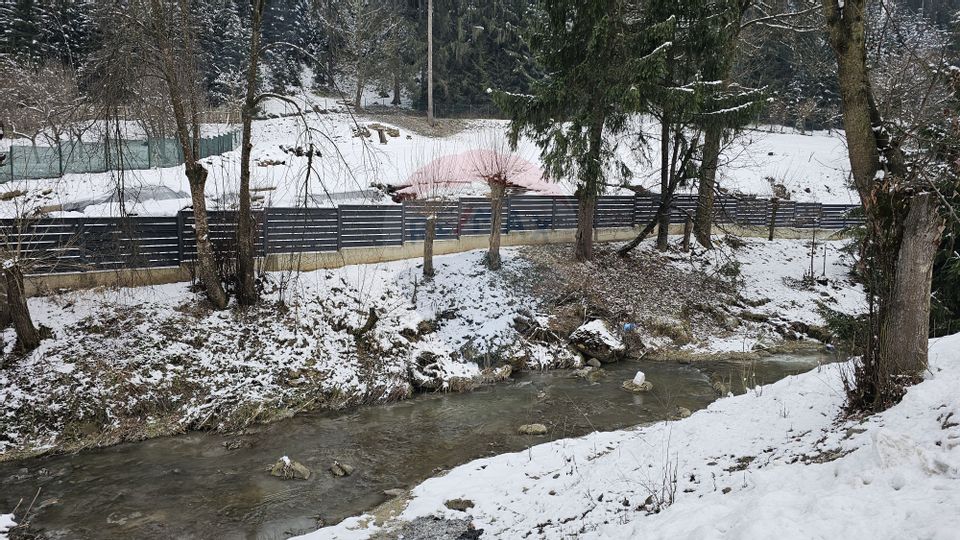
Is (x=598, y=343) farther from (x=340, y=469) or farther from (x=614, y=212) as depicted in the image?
(x=614, y=212)

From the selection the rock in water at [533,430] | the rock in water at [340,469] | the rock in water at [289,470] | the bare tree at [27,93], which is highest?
the bare tree at [27,93]

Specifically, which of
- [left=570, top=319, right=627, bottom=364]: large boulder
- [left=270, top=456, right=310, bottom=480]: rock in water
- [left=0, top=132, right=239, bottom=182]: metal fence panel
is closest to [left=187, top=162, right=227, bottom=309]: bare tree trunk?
[left=270, top=456, right=310, bottom=480]: rock in water

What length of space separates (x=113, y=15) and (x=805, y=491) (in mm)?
11712

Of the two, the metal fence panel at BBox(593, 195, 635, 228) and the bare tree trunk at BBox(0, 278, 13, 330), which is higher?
the metal fence panel at BBox(593, 195, 635, 228)

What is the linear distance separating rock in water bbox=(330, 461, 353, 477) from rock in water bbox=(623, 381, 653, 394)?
19.5ft

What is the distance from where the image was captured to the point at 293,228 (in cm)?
1427

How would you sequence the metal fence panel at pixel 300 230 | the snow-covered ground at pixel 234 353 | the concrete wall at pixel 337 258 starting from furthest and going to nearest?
the metal fence panel at pixel 300 230 → the concrete wall at pixel 337 258 → the snow-covered ground at pixel 234 353

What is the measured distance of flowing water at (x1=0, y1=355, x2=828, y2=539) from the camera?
23.3 feet

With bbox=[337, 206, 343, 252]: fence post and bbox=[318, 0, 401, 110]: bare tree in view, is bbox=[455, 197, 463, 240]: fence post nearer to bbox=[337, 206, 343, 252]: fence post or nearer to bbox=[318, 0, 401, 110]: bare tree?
bbox=[337, 206, 343, 252]: fence post

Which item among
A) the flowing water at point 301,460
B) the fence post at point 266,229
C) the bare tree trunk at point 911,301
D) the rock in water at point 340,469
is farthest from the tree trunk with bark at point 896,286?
the fence post at point 266,229

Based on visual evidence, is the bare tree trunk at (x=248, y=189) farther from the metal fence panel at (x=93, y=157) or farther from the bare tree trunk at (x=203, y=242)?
the metal fence panel at (x=93, y=157)

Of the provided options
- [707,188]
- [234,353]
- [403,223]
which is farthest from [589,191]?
[234,353]

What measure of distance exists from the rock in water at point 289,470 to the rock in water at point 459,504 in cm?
258

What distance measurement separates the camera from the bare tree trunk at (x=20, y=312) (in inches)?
368
